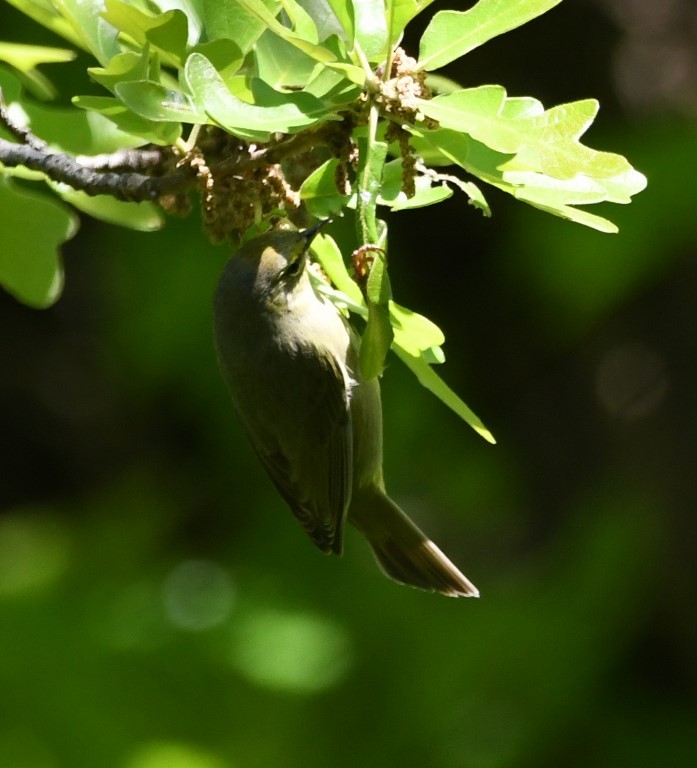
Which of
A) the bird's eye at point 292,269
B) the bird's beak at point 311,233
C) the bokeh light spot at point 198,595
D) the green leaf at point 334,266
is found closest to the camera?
the green leaf at point 334,266

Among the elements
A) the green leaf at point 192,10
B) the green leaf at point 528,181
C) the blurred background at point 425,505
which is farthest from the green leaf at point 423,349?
the blurred background at point 425,505

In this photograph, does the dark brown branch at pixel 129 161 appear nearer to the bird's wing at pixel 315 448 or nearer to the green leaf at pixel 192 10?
the green leaf at pixel 192 10

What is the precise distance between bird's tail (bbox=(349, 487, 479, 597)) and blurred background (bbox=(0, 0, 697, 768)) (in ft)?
4.44

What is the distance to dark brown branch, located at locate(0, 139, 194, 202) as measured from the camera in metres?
1.70


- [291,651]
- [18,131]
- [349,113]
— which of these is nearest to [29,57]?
[18,131]

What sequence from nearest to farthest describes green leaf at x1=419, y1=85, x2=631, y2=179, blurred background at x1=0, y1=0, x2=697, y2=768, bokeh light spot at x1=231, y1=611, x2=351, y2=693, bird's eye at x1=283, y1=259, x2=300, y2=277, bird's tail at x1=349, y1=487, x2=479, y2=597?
green leaf at x1=419, y1=85, x2=631, y2=179, bird's eye at x1=283, y1=259, x2=300, y2=277, bird's tail at x1=349, y1=487, x2=479, y2=597, bokeh light spot at x1=231, y1=611, x2=351, y2=693, blurred background at x1=0, y1=0, x2=697, y2=768

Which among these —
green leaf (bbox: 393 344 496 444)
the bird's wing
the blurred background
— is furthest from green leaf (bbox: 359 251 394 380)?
the blurred background

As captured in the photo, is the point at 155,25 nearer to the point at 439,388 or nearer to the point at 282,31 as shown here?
the point at 282,31

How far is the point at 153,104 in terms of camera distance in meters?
1.49

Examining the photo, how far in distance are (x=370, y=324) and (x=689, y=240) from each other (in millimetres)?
3510

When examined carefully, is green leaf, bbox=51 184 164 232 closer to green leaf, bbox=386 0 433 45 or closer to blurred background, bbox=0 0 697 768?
green leaf, bbox=386 0 433 45

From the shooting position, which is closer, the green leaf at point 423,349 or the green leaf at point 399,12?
the green leaf at point 399,12

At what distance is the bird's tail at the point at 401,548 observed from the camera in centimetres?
288

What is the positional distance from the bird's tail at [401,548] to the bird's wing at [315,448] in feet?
0.74
